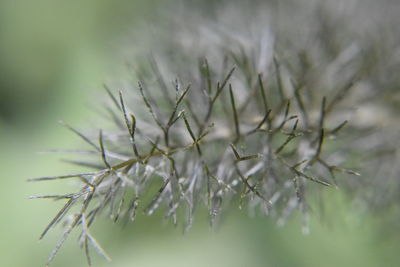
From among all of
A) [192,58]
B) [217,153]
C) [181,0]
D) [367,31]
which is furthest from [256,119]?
[181,0]

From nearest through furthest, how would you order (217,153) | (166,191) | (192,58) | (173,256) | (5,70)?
(166,191)
(217,153)
(192,58)
(173,256)
(5,70)

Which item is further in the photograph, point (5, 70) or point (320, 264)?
point (5, 70)

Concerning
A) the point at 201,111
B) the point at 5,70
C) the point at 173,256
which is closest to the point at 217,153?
the point at 201,111

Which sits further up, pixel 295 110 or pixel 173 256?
pixel 295 110

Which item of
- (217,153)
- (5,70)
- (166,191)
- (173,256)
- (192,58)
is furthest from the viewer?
(5,70)

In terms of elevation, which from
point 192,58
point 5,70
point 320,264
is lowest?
point 320,264

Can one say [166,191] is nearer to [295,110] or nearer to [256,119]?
[256,119]
